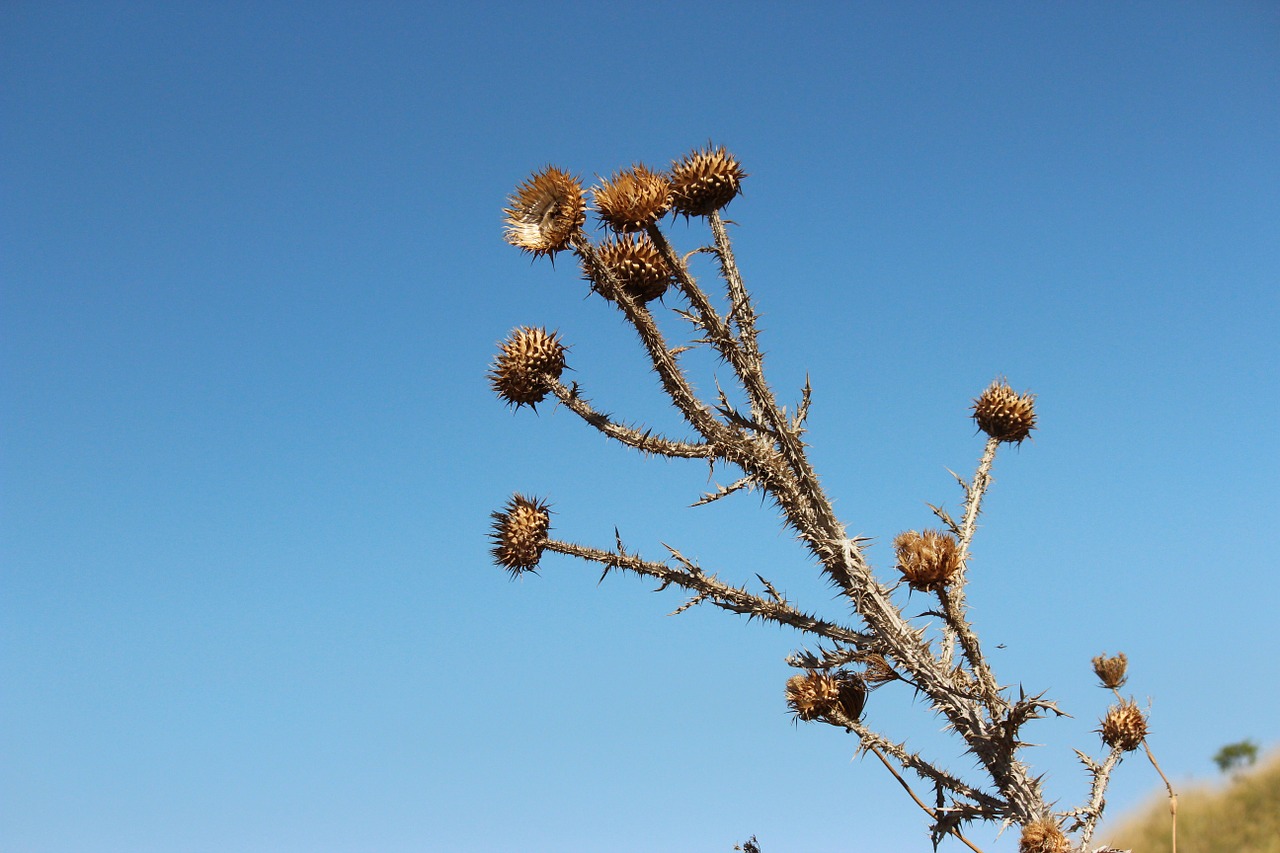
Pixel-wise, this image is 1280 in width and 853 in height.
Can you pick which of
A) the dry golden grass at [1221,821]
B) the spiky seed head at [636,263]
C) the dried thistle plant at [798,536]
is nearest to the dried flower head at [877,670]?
the dried thistle plant at [798,536]

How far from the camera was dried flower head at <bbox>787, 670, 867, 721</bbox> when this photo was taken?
5379 millimetres

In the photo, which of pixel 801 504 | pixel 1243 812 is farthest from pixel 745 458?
pixel 1243 812

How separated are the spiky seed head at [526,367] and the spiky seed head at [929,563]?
2.40 m

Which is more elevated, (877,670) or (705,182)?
(705,182)

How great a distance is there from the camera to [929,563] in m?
5.17

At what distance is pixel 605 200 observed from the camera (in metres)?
5.28

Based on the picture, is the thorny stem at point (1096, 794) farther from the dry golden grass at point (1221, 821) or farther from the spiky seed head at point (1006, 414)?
the dry golden grass at point (1221, 821)

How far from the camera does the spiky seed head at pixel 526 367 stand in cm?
572

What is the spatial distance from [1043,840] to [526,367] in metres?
3.83

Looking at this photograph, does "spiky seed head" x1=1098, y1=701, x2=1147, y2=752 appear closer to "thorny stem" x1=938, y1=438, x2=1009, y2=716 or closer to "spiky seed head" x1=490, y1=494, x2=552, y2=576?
"thorny stem" x1=938, y1=438, x2=1009, y2=716

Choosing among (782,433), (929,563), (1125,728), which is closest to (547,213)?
(782,433)

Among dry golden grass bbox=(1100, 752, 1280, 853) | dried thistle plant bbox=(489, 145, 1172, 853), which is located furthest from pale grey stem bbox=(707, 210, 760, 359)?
dry golden grass bbox=(1100, 752, 1280, 853)

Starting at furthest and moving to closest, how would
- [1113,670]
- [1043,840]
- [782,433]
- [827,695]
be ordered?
1. [1113,670]
2. [827,695]
3. [782,433]
4. [1043,840]

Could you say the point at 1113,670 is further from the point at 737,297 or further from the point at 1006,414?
the point at 737,297
